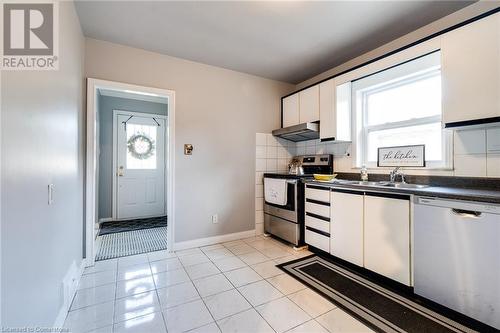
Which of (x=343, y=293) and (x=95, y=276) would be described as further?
(x=95, y=276)

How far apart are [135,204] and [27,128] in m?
3.62

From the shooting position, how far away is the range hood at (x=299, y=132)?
288 centimetres

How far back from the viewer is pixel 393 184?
7.13 feet

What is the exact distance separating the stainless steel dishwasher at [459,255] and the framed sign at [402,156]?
719 mm

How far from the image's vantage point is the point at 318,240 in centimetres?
249

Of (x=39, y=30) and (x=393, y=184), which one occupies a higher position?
(x=39, y=30)

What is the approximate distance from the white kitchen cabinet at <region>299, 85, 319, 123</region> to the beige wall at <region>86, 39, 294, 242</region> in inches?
22.0

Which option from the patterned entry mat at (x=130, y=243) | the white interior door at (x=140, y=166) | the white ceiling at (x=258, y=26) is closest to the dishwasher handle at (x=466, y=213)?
the white ceiling at (x=258, y=26)

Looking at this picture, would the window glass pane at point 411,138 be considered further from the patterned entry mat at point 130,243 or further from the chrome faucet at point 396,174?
the patterned entry mat at point 130,243

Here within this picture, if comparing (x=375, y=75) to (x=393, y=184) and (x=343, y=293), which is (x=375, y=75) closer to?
(x=393, y=184)

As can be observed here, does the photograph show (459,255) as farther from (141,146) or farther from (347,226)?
(141,146)

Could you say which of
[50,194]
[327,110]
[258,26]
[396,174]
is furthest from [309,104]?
[50,194]

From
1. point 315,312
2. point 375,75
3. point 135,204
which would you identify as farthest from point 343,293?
point 135,204

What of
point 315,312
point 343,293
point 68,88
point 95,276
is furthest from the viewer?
point 95,276
